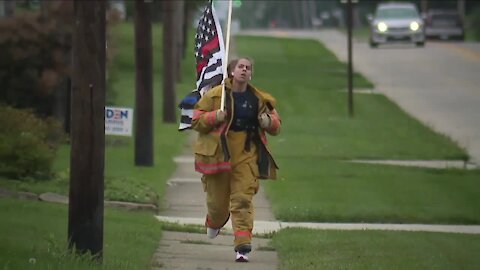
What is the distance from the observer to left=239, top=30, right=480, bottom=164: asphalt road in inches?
966

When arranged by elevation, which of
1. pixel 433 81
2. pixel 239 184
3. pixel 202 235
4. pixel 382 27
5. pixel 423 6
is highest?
pixel 239 184

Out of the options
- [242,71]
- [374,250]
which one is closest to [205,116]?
[242,71]

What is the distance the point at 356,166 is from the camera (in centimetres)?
1898

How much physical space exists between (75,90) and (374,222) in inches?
208

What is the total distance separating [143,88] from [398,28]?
3227cm

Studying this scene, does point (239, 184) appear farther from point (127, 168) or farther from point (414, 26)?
point (414, 26)

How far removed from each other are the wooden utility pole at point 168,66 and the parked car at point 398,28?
24047 mm

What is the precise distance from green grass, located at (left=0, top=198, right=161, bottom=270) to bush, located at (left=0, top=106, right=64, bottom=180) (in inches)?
74.2

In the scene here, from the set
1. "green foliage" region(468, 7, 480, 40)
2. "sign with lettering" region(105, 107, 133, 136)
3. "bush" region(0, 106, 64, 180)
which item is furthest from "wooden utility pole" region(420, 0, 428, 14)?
"bush" region(0, 106, 64, 180)

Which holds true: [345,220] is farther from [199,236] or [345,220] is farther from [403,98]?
[403,98]

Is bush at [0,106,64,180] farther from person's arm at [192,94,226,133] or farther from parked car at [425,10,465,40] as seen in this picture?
parked car at [425,10,465,40]

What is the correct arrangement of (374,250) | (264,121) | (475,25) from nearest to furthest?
(264,121) < (374,250) < (475,25)

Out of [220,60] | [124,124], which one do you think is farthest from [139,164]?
[220,60]

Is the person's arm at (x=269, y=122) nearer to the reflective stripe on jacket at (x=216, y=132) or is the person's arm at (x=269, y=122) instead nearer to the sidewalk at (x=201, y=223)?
the reflective stripe on jacket at (x=216, y=132)
